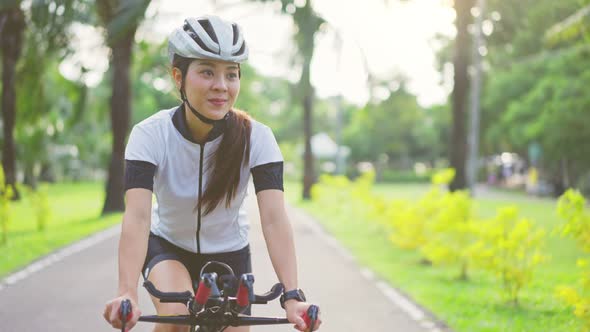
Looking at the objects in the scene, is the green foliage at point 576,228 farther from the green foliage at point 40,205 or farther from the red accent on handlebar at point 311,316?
the green foliage at point 40,205

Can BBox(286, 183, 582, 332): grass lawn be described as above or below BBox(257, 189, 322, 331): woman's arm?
below

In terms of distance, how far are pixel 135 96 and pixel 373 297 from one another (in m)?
52.7

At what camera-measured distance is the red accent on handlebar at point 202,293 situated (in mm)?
2564

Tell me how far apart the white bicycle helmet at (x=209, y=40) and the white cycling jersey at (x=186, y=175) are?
36cm

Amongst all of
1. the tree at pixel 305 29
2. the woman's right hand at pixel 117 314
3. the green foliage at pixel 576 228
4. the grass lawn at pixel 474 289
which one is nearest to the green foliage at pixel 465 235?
the grass lawn at pixel 474 289

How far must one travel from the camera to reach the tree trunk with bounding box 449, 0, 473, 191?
1547cm

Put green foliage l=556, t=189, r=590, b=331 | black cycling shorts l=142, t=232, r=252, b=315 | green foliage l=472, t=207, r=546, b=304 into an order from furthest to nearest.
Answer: green foliage l=472, t=207, r=546, b=304, green foliage l=556, t=189, r=590, b=331, black cycling shorts l=142, t=232, r=252, b=315

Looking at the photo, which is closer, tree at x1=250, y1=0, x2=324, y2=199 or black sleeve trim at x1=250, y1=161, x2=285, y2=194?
black sleeve trim at x1=250, y1=161, x2=285, y2=194

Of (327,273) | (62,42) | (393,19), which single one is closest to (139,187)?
(327,273)

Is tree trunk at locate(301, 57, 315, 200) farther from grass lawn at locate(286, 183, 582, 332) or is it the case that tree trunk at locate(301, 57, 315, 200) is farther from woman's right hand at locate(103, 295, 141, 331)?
woman's right hand at locate(103, 295, 141, 331)

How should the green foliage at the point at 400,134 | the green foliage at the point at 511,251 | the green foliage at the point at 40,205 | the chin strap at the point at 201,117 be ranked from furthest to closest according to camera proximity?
1. the green foliage at the point at 400,134
2. the green foliage at the point at 40,205
3. the green foliage at the point at 511,251
4. the chin strap at the point at 201,117

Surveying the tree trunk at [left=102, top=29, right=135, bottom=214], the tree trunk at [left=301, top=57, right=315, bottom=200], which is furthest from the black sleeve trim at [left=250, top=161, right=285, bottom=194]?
the tree trunk at [left=301, top=57, right=315, bottom=200]

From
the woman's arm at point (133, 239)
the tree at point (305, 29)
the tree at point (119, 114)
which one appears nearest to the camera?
the woman's arm at point (133, 239)

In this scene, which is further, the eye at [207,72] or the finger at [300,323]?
the eye at [207,72]
